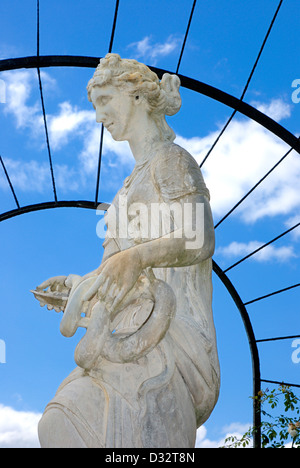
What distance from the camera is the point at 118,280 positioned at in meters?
3.76

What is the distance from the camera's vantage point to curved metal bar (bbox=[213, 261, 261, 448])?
10336mm

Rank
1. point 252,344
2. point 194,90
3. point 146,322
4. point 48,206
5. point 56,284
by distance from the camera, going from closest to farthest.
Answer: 1. point 146,322
2. point 56,284
3. point 194,90
4. point 48,206
5. point 252,344

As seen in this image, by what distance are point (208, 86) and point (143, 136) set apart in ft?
15.4

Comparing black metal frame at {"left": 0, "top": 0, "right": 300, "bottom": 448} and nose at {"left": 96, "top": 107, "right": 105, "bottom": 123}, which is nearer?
nose at {"left": 96, "top": 107, "right": 105, "bottom": 123}

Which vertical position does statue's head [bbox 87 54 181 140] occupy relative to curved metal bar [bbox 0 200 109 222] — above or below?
below

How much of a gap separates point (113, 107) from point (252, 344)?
678 centimetres

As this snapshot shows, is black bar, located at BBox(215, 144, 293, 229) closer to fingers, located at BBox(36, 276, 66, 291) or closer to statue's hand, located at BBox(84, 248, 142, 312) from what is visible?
fingers, located at BBox(36, 276, 66, 291)

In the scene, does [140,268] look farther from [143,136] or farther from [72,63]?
[72,63]

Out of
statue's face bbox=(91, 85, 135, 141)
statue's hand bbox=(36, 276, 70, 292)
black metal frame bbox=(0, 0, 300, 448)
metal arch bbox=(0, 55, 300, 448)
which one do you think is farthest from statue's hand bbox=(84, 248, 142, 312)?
metal arch bbox=(0, 55, 300, 448)

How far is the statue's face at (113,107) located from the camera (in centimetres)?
451

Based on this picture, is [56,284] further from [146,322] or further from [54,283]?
[146,322]

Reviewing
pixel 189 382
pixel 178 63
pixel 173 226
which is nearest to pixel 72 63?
pixel 178 63

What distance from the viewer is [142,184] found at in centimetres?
438

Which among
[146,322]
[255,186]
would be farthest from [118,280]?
[255,186]
